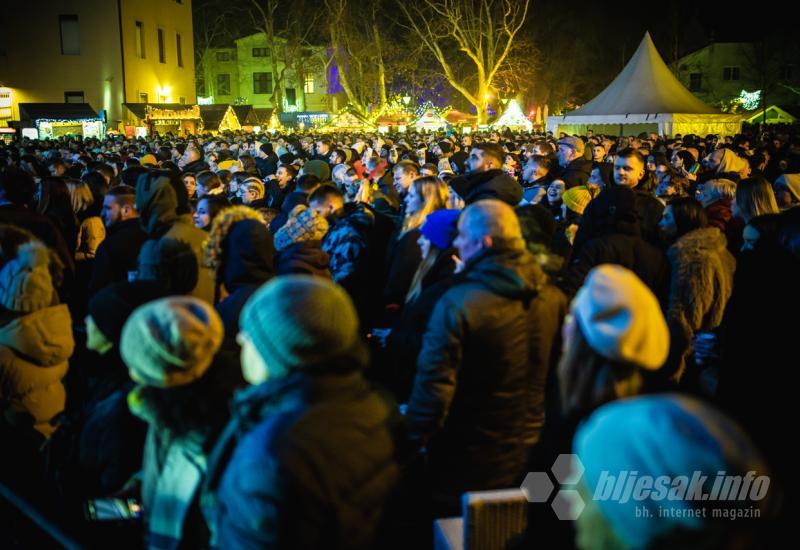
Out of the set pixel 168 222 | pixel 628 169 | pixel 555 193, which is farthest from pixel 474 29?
pixel 168 222

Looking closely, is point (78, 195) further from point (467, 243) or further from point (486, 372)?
point (486, 372)

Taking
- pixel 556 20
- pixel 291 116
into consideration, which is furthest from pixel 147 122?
pixel 556 20

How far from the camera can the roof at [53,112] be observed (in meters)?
26.1

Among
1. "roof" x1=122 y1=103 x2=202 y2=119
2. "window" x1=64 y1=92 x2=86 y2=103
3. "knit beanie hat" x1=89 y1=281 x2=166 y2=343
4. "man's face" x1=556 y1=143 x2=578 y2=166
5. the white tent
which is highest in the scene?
"window" x1=64 y1=92 x2=86 y2=103

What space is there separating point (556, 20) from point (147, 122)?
39618 mm

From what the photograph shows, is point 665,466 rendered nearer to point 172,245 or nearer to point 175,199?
point 172,245

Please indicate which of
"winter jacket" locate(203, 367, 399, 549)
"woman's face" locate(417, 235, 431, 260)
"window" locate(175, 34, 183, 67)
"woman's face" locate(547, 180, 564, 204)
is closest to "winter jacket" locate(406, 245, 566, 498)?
"winter jacket" locate(203, 367, 399, 549)

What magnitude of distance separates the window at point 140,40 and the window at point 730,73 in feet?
169

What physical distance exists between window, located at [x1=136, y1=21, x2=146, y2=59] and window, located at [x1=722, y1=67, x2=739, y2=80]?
5162 centimetres

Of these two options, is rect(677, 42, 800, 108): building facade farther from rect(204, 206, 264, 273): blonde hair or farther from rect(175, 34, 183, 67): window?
rect(204, 206, 264, 273): blonde hair

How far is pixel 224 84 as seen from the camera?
258 feet

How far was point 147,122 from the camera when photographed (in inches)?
1309

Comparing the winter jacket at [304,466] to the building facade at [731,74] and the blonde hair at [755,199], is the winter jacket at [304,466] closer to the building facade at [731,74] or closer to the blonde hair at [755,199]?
the blonde hair at [755,199]

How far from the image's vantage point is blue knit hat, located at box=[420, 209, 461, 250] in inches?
168
